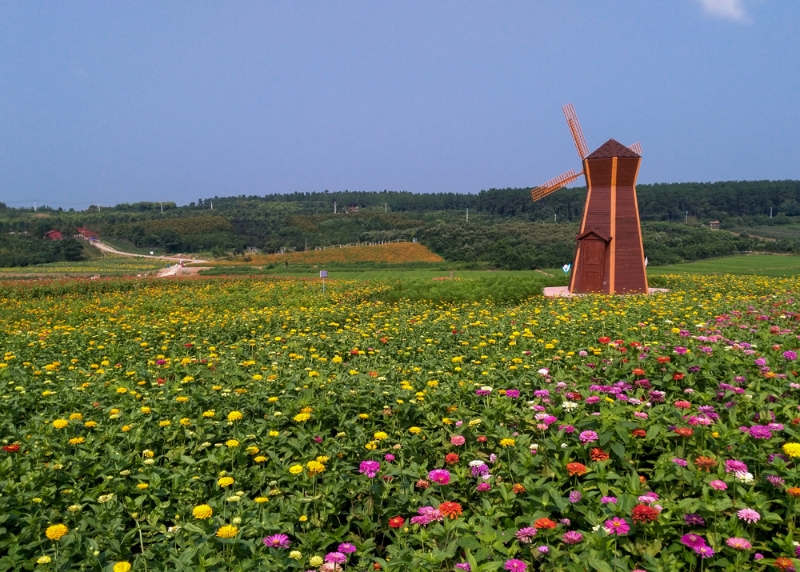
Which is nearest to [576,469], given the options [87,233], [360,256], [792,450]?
[792,450]

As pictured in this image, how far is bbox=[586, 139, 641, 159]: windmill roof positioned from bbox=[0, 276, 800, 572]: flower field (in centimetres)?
1501

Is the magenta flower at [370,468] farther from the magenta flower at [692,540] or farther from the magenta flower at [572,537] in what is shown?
the magenta flower at [692,540]

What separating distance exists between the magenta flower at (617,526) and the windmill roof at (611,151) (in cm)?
1946

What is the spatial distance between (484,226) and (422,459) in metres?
74.5

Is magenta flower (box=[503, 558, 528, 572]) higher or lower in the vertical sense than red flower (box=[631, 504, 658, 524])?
lower

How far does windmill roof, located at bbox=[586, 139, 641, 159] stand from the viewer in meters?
20.1

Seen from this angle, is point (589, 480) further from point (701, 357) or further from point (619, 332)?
point (619, 332)

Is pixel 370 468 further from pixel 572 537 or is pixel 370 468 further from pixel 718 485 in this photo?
pixel 718 485

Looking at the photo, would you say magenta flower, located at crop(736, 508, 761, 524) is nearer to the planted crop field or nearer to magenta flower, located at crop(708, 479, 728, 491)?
magenta flower, located at crop(708, 479, 728, 491)

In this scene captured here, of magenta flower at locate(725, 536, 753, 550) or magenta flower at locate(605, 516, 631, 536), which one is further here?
magenta flower at locate(605, 516, 631, 536)

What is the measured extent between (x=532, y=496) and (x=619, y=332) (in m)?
4.08

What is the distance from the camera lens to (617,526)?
2.49 meters

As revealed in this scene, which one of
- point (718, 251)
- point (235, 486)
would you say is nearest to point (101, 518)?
point (235, 486)

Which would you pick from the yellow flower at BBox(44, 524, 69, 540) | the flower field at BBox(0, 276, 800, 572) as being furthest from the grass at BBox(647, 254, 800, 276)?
the yellow flower at BBox(44, 524, 69, 540)
